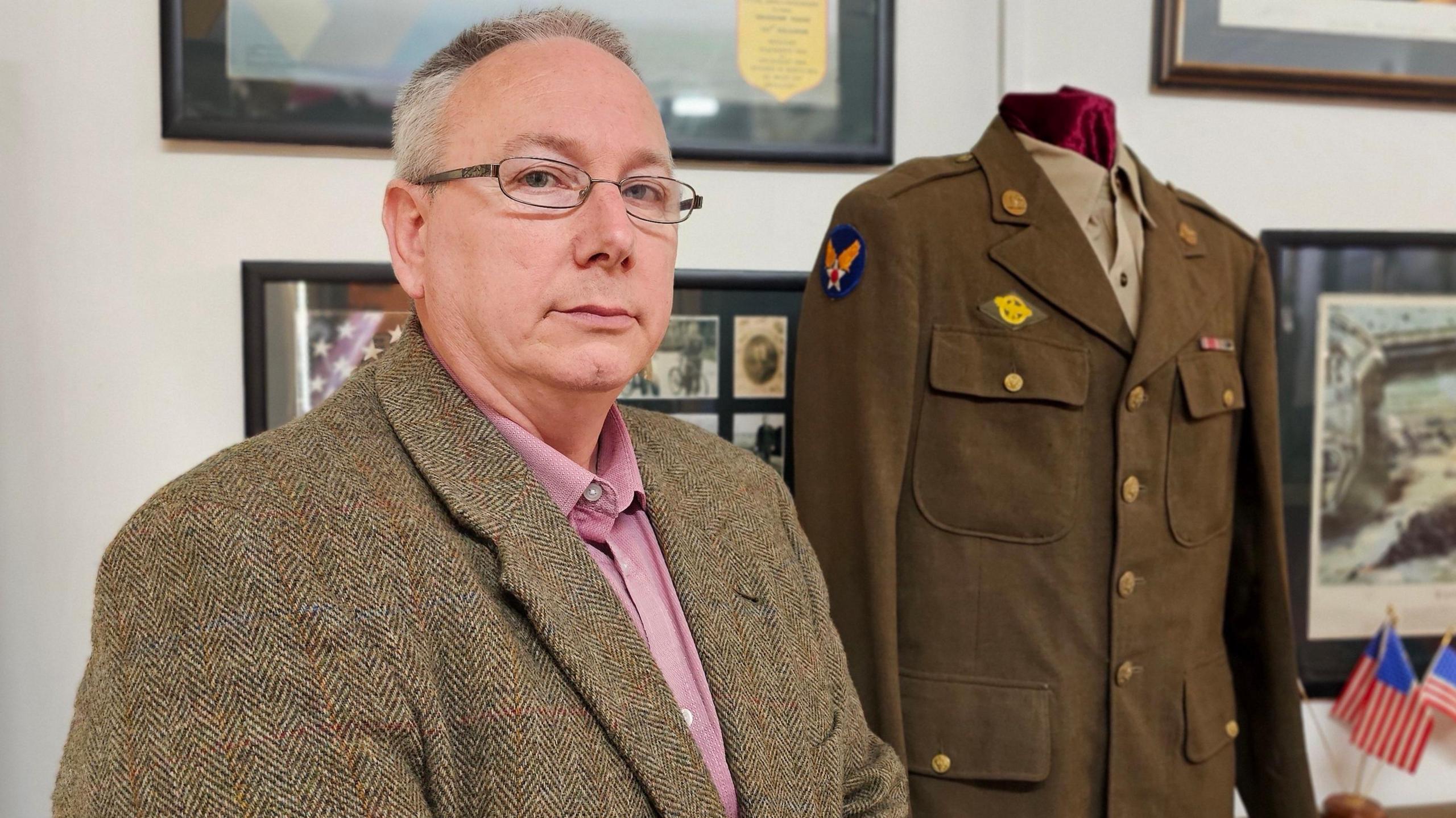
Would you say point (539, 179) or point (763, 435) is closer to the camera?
point (539, 179)

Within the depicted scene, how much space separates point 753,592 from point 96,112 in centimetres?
118

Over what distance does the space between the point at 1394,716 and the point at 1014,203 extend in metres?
1.16

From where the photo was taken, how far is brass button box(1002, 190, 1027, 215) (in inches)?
59.7

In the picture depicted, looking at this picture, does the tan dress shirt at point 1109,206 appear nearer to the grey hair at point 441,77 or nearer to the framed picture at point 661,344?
the framed picture at point 661,344

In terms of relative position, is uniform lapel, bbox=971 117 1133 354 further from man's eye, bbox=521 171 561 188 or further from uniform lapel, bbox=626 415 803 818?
man's eye, bbox=521 171 561 188

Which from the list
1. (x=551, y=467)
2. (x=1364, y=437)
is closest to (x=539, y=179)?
(x=551, y=467)

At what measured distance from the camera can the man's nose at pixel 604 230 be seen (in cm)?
98

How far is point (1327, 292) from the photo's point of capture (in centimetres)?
195

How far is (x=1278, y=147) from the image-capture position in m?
1.94

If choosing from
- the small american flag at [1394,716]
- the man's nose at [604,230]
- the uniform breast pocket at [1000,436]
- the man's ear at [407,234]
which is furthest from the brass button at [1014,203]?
the small american flag at [1394,716]

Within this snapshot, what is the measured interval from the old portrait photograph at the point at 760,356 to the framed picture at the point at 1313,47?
0.80 meters

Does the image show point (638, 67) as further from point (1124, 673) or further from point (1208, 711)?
point (1208, 711)

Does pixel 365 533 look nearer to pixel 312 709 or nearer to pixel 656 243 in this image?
pixel 312 709

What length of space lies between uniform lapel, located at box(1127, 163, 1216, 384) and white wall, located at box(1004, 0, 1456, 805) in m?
0.30
